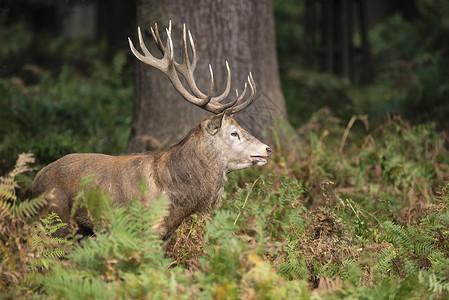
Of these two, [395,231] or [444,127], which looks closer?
[395,231]

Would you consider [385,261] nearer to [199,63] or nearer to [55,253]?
[55,253]

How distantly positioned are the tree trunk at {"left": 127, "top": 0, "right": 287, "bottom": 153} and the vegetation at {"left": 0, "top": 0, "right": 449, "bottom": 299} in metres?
0.84

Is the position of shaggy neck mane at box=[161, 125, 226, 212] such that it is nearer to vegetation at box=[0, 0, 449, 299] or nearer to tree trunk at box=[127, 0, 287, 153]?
vegetation at box=[0, 0, 449, 299]

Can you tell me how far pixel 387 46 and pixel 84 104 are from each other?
9.70 meters

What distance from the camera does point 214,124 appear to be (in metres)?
5.46

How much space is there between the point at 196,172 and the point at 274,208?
1252 millimetres

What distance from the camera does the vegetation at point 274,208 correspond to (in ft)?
14.0

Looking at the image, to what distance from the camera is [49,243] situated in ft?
15.4

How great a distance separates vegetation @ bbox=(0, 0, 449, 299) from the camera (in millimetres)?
4273


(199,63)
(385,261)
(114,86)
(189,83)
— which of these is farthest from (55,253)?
(114,86)

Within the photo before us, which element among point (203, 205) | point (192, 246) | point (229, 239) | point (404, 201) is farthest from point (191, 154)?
point (404, 201)

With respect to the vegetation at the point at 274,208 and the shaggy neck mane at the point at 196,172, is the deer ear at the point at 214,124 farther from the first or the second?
the vegetation at the point at 274,208

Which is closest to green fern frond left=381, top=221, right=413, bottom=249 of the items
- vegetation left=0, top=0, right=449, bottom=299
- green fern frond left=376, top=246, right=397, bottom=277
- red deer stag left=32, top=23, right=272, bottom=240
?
vegetation left=0, top=0, right=449, bottom=299

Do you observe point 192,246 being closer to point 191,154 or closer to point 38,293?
point 191,154
